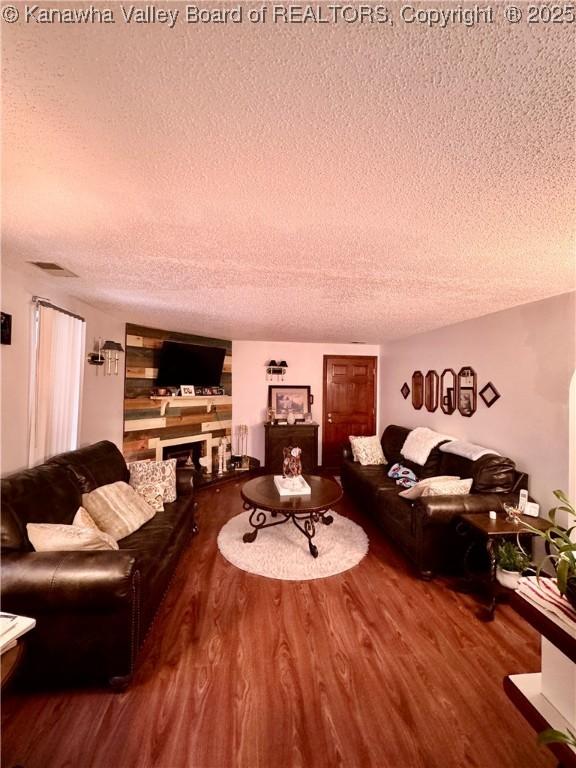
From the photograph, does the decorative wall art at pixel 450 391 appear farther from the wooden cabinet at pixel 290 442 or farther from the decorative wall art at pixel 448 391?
the wooden cabinet at pixel 290 442

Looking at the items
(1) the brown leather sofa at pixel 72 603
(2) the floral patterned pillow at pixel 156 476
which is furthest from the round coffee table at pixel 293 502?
(1) the brown leather sofa at pixel 72 603

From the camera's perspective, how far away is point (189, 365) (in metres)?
4.69

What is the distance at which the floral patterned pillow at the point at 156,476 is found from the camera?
289 centimetres

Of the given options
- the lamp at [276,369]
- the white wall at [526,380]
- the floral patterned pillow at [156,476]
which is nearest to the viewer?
the white wall at [526,380]

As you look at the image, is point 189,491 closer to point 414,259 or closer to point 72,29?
point 414,259

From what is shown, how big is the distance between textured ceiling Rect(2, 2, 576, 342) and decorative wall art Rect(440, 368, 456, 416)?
1.93 m

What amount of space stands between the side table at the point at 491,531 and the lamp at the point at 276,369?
3713mm

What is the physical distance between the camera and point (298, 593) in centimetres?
240

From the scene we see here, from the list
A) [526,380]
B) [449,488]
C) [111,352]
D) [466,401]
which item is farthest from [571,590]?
[111,352]

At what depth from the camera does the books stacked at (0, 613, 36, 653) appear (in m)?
1.22

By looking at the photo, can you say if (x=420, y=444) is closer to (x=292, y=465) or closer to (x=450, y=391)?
(x=450, y=391)

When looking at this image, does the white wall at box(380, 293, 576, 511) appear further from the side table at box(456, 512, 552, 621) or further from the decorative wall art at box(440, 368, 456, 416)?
the side table at box(456, 512, 552, 621)

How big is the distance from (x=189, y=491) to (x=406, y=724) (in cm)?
235

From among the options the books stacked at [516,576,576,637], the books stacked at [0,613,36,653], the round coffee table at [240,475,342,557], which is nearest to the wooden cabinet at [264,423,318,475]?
the round coffee table at [240,475,342,557]
